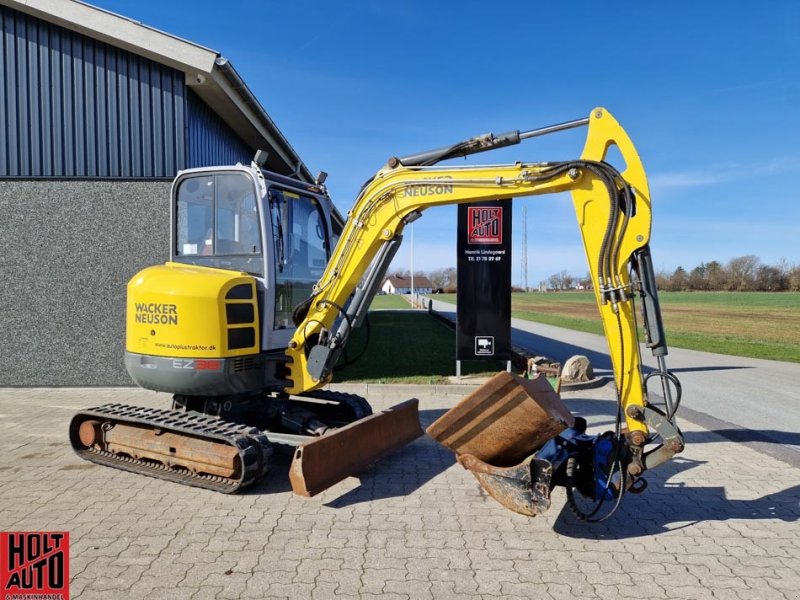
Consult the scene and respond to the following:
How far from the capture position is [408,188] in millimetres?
4988

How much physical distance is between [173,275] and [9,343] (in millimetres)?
6202

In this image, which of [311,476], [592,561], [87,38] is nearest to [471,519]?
[592,561]

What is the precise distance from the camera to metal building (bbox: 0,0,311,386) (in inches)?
374

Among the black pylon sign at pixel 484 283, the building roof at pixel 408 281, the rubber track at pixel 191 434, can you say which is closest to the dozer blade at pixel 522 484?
the rubber track at pixel 191 434

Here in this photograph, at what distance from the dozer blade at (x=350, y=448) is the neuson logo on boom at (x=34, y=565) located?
5.52ft

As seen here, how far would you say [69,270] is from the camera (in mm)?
9547

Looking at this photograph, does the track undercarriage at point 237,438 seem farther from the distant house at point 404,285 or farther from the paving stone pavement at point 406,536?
the distant house at point 404,285

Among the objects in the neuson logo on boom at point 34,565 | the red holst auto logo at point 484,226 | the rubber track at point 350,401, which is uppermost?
the red holst auto logo at point 484,226

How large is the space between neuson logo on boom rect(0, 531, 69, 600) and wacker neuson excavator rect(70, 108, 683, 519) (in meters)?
1.25

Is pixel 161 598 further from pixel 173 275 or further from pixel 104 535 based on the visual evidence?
pixel 173 275

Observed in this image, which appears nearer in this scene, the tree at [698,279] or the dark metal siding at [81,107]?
the dark metal siding at [81,107]

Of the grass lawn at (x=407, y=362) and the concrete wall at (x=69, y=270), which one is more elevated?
the concrete wall at (x=69, y=270)

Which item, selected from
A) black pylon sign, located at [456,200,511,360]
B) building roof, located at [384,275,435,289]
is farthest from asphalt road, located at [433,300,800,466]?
building roof, located at [384,275,435,289]

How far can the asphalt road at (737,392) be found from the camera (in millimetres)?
7453
